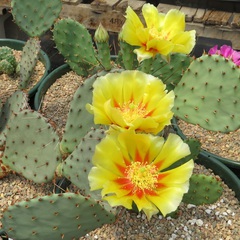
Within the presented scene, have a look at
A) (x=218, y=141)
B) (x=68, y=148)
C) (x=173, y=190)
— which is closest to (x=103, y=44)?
(x=68, y=148)

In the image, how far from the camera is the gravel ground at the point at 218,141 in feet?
6.10

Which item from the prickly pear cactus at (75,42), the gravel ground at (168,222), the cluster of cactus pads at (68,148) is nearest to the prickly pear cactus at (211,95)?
the cluster of cactus pads at (68,148)

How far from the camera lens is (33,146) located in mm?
1447

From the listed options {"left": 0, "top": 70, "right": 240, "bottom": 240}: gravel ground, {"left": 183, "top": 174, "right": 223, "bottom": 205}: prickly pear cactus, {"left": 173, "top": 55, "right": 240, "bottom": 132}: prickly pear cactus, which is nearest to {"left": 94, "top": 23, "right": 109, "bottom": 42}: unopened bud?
{"left": 173, "top": 55, "right": 240, "bottom": 132}: prickly pear cactus

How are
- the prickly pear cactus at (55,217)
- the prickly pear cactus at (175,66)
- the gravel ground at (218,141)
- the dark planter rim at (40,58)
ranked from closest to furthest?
the prickly pear cactus at (55,217)
the prickly pear cactus at (175,66)
the gravel ground at (218,141)
the dark planter rim at (40,58)

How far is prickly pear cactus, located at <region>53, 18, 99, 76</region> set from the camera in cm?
172

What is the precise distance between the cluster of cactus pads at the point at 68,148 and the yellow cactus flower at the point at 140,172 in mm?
213

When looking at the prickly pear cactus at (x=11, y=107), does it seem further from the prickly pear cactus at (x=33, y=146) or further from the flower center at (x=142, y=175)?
the flower center at (x=142, y=175)

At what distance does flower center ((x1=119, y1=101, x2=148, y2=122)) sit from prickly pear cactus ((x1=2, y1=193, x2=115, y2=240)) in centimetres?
28

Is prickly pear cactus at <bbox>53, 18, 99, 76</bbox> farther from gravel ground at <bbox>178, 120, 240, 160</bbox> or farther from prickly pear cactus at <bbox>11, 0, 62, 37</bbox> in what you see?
gravel ground at <bbox>178, 120, 240, 160</bbox>

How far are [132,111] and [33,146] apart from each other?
662 mm

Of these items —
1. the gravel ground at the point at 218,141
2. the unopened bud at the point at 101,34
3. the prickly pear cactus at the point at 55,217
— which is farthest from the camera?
the gravel ground at the point at 218,141

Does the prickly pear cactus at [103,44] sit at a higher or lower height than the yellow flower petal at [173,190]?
higher

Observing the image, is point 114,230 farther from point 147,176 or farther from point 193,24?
point 193,24
